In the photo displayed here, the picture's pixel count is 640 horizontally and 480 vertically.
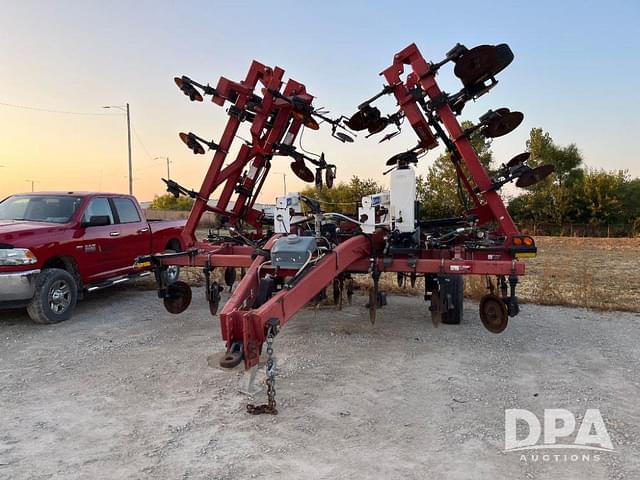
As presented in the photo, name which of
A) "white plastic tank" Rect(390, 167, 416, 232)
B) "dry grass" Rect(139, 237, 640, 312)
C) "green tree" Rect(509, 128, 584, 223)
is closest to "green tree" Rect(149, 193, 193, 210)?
"green tree" Rect(509, 128, 584, 223)

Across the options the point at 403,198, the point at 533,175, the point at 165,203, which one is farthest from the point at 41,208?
the point at 165,203

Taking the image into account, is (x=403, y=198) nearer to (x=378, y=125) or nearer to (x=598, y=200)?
(x=378, y=125)

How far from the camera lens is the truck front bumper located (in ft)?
21.7

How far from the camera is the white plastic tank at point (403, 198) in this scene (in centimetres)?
623

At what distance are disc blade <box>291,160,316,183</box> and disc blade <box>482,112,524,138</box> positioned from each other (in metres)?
3.38

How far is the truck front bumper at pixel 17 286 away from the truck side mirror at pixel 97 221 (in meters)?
1.31

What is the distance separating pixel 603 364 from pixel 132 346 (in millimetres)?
5268

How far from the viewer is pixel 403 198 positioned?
628cm

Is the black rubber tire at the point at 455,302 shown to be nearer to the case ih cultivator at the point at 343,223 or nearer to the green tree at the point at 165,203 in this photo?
the case ih cultivator at the point at 343,223

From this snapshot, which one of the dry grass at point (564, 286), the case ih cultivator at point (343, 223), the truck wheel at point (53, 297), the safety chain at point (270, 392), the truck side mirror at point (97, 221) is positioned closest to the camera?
the safety chain at point (270, 392)

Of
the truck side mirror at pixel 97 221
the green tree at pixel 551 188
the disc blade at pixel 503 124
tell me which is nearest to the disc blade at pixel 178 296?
the truck side mirror at pixel 97 221

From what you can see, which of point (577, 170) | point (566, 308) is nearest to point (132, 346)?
point (566, 308)

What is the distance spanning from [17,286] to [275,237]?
343 cm

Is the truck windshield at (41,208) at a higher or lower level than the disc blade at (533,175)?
lower
